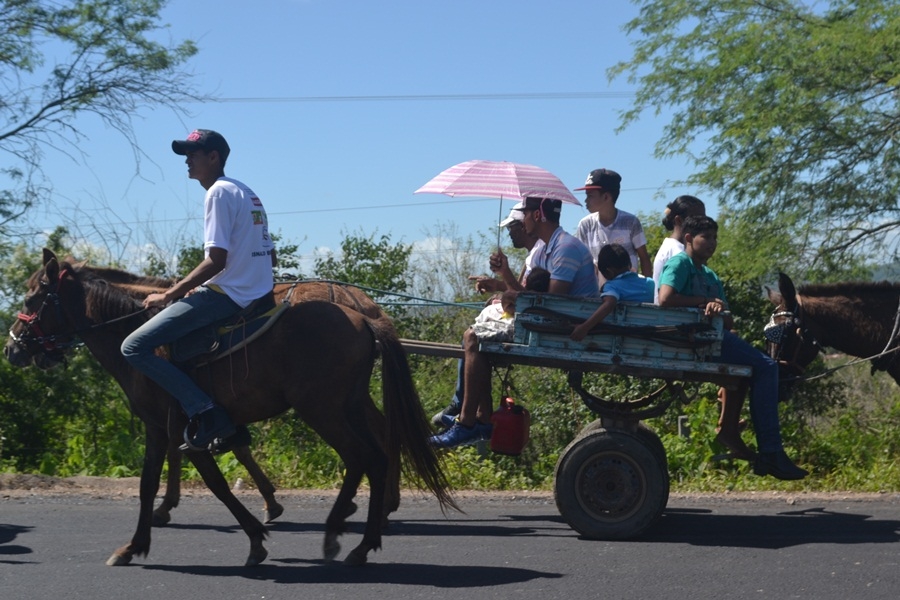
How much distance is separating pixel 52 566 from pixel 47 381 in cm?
544

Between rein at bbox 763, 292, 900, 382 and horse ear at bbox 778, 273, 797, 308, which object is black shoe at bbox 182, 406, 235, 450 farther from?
horse ear at bbox 778, 273, 797, 308

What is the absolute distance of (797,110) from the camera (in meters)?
12.8

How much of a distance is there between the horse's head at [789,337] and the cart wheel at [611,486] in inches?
63.0

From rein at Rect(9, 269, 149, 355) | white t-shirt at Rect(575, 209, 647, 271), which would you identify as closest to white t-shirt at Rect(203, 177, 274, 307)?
rein at Rect(9, 269, 149, 355)

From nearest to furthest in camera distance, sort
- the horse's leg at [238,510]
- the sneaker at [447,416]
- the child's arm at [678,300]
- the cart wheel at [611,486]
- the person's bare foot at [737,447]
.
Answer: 1. the horse's leg at [238,510]
2. the child's arm at [678,300]
3. the cart wheel at [611,486]
4. the person's bare foot at [737,447]
5. the sneaker at [447,416]

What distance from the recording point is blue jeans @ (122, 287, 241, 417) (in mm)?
6387

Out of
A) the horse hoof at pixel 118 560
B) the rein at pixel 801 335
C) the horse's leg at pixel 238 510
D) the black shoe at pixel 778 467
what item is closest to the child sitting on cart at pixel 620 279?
the black shoe at pixel 778 467

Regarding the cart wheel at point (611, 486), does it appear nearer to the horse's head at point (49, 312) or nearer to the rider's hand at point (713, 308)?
the rider's hand at point (713, 308)

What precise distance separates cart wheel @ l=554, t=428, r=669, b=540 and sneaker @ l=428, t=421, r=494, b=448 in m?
0.55

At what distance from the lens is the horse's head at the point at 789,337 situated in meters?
8.21

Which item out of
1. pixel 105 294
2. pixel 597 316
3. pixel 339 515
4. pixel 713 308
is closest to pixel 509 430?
pixel 597 316

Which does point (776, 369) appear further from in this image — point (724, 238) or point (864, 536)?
point (724, 238)

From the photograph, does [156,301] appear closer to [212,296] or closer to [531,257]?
[212,296]

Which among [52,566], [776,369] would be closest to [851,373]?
[776,369]
